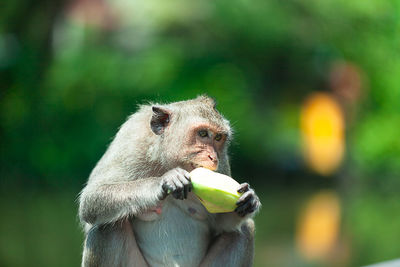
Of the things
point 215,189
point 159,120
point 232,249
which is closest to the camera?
point 215,189

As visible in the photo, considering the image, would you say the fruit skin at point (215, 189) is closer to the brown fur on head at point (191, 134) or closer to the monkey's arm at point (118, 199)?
the brown fur on head at point (191, 134)

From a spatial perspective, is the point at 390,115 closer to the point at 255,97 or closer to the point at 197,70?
the point at 255,97

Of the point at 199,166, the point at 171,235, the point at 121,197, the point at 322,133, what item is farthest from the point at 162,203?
the point at 322,133

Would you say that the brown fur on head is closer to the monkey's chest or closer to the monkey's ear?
the monkey's ear

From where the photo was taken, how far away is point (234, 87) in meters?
21.0

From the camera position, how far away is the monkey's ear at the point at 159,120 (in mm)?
5156

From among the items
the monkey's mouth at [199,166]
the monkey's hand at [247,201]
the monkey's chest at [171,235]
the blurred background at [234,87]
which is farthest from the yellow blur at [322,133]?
the monkey's mouth at [199,166]

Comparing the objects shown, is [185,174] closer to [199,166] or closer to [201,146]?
[199,166]

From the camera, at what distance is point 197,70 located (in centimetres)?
2120

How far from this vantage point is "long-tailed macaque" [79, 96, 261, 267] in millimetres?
4906

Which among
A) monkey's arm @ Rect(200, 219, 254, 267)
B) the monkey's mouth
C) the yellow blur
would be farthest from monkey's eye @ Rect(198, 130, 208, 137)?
the yellow blur

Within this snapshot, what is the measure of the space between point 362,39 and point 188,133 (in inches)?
717

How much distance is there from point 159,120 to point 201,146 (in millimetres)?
525

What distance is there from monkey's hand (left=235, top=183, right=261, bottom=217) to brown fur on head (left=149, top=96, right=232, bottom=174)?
0.28m
